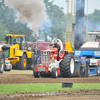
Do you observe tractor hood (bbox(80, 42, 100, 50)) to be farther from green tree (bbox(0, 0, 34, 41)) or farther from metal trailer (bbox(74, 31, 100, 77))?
green tree (bbox(0, 0, 34, 41))

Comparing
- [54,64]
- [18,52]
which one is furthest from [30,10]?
[54,64]

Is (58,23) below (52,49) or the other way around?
the other way around

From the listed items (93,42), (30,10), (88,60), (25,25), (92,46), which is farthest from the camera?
(25,25)

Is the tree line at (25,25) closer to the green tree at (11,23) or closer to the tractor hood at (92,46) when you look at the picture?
the green tree at (11,23)

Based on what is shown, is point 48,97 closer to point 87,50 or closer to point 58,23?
point 87,50

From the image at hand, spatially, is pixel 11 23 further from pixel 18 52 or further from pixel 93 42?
pixel 93 42

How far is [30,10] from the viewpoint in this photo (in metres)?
32.1

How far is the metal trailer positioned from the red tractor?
54 centimetres

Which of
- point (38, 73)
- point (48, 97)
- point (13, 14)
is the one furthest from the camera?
point (13, 14)

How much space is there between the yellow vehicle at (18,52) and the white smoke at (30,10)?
4.96 meters

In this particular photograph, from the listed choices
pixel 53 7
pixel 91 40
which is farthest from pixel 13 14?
pixel 91 40

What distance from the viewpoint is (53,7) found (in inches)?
2036

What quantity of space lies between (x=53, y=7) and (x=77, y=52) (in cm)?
3247

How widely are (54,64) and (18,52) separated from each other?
8.34 metres
